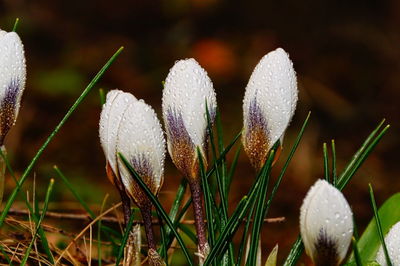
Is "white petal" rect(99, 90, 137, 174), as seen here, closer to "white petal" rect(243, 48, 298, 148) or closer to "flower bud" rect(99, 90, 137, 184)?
"flower bud" rect(99, 90, 137, 184)

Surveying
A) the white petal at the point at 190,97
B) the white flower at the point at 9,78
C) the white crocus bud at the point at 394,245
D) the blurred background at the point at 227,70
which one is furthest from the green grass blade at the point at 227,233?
the blurred background at the point at 227,70

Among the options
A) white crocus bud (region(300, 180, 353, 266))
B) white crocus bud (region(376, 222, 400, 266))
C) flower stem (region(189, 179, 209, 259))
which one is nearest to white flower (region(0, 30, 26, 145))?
flower stem (region(189, 179, 209, 259))

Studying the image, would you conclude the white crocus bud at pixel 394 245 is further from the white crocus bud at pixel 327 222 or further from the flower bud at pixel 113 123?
the flower bud at pixel 113 123

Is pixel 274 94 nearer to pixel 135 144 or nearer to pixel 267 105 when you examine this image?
pixel 267 105

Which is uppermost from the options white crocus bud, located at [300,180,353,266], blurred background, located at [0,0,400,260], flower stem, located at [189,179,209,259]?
white crocus bud, located at [300,180,353,266]

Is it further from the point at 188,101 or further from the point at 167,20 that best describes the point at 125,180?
the point at 167,20

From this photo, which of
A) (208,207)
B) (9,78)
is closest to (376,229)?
(208,207)
